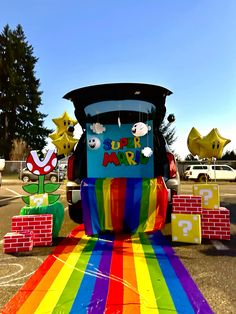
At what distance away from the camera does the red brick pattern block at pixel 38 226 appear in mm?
4582

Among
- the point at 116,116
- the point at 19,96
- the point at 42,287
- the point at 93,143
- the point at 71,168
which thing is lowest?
the point at 42,287

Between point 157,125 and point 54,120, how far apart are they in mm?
3323

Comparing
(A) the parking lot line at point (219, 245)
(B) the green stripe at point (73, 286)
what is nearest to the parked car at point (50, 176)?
(A) the parking lot line at point (219, 245)

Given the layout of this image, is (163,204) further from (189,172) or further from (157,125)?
(189,172)

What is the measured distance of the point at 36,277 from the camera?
328 centimetres

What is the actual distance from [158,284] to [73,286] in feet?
2.86

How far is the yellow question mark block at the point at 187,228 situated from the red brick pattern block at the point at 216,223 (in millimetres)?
310

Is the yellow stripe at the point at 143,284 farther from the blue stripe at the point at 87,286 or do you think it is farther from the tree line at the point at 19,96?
the tree line at the point at 19,96

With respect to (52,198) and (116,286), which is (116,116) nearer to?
(52,198)

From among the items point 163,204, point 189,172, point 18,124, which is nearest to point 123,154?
point 163,204

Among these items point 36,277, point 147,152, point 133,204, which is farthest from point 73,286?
point 147,152

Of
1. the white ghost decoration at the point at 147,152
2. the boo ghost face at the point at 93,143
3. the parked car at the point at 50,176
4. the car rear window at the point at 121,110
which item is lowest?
the parked car at the point at 50,176

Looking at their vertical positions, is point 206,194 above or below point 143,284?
above

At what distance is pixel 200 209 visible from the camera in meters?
4.82
